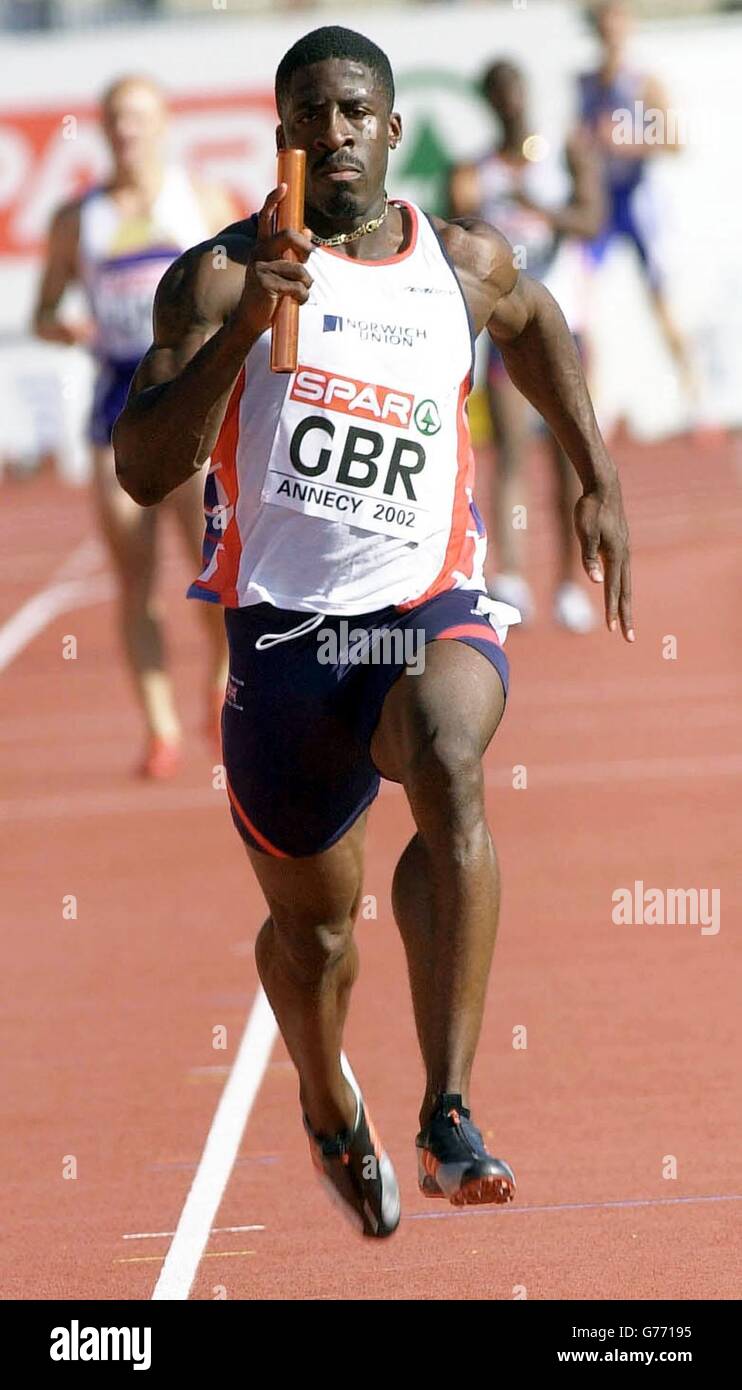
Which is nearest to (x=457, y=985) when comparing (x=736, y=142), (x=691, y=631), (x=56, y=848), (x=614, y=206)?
(x=56, y=848)

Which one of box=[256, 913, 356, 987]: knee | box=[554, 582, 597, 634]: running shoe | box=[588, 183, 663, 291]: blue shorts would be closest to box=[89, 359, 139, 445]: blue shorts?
box=[554, 582, 597, 634]: running shoe

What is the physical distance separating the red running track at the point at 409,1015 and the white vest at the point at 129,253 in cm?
194

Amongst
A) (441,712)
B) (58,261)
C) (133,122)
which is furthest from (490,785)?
(441,712)

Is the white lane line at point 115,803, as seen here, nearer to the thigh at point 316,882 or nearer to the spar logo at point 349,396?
the thigh at point 316,882

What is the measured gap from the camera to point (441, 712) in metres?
4.89

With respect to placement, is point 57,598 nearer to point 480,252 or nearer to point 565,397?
point 565,397

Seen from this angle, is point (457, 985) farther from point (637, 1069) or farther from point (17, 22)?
point (17, 22)

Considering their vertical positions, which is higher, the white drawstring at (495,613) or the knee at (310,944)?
the white drawstring at (495,613)

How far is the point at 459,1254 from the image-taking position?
5.49 m

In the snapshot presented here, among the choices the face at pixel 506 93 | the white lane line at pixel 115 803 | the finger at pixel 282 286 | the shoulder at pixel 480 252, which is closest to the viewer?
the finger at pixel 282 286

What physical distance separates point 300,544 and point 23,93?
1864cm

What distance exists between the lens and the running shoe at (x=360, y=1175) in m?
5.39

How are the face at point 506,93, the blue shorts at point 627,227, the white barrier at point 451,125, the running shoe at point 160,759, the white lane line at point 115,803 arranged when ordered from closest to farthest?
the white lane line at point 115,803
the running shoe at point 160,759
the face at point 506,93
the blue shorts at point 627,227
the white barrier at point 451,125

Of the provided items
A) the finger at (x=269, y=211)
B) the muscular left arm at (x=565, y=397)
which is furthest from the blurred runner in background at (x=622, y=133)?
the finger at (x=269, y=211)
